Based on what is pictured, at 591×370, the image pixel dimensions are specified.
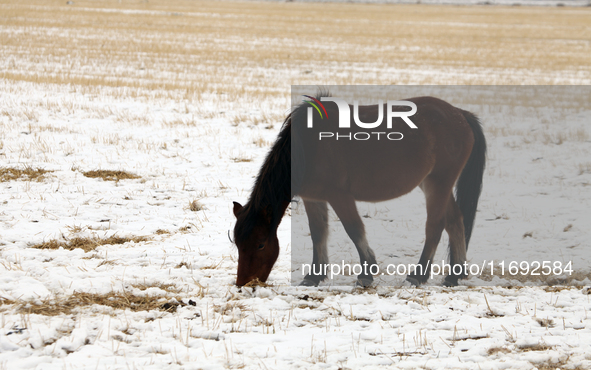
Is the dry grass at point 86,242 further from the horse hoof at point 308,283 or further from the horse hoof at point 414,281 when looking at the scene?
the horse hoof at point 414,281

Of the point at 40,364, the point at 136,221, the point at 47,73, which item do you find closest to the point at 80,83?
the point at 47,73

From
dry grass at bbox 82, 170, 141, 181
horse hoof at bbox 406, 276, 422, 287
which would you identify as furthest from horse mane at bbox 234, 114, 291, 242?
dry grass at bbox 82, 170, 141, 181

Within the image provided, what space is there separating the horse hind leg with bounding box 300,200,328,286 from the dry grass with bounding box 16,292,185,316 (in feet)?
4.10

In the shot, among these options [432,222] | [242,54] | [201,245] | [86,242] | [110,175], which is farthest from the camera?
[242,54]

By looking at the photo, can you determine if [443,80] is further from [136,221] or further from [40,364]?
[40,364]

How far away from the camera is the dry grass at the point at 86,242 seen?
5113 mm

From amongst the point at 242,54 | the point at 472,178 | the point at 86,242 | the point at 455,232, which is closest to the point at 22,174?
the point at 86,242

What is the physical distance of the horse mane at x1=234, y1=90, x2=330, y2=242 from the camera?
398cm

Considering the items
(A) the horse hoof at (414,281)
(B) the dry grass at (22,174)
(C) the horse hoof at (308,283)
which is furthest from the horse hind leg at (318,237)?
(B) the dry grass at (22,174)

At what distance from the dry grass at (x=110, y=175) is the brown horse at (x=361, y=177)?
3830mm

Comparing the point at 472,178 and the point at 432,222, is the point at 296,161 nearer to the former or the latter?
the point at 432,222

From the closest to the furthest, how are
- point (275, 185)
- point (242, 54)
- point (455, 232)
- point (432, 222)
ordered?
point (275, 185)
point (432, 222)
point (455, 232)
point (242, 54)

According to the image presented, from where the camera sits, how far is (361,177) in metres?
4.43

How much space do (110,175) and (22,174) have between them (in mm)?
1197
